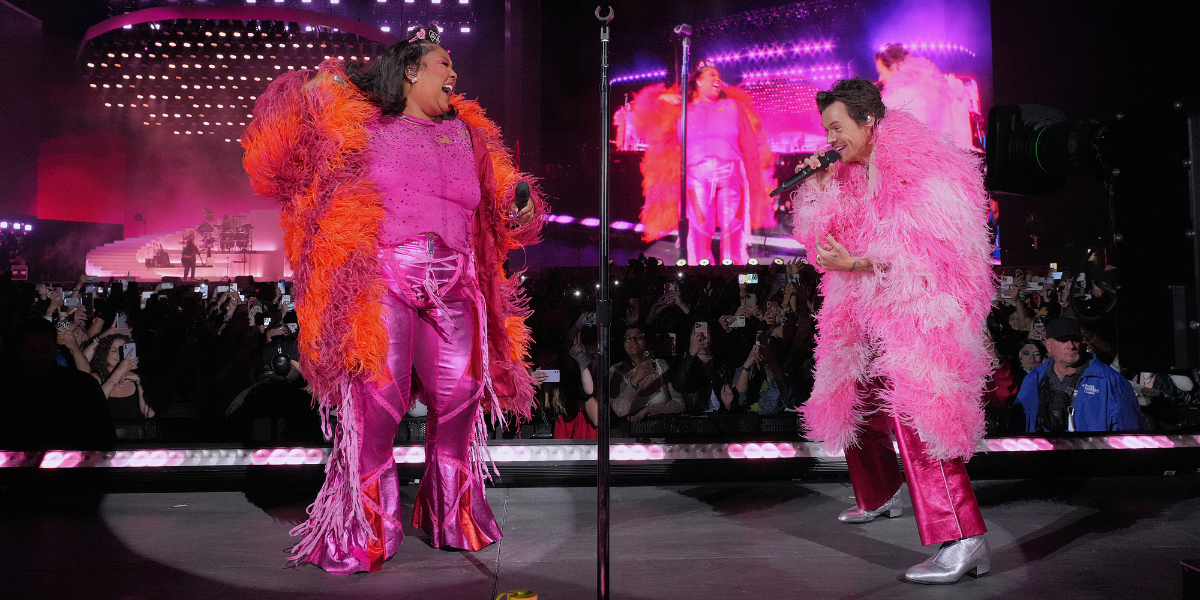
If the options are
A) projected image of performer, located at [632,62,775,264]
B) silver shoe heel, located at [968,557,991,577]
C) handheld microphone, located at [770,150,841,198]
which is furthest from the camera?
projected image of performer, located at [632,62,775,264]

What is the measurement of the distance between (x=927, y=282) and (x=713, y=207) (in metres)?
11.7

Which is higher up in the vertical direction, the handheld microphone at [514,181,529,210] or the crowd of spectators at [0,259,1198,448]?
the handheld microphone at [514,181,529,210]

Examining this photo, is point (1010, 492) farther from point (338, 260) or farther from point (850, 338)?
point (338, 260)

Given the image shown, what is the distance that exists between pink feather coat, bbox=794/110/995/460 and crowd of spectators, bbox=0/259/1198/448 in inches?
56.4

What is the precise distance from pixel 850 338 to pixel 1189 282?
1.42 metres

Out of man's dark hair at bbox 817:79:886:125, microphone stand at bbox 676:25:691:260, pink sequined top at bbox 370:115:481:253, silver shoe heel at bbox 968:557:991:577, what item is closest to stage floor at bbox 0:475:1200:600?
silver shoe heel at bbox 968:557:991:577

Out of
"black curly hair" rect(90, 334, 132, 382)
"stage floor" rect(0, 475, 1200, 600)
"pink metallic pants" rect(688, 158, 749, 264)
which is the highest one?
"pink metallic pants" rect(688, 158, 749, 264)

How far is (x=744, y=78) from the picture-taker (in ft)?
45.5

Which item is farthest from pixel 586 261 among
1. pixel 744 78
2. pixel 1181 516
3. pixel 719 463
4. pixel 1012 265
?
pixel 1181 516

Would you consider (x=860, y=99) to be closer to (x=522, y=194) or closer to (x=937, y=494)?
(x=522, y=194)

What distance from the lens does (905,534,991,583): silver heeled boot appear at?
8.11 feet

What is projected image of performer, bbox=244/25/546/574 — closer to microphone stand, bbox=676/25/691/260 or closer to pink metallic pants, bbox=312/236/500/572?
pink metallic pants, bbox=312/236/500/572

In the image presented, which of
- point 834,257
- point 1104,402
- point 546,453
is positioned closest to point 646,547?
point 546,453

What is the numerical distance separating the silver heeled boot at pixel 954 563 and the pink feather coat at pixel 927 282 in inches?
11.2
